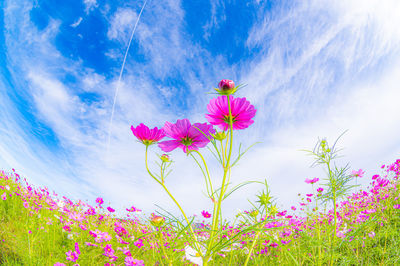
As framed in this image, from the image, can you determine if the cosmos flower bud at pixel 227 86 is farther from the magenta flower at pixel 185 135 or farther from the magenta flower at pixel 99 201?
the magenta flower at pixel 99 201

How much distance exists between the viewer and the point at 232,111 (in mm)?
1015

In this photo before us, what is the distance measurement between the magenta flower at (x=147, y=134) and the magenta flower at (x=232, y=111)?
261 mm

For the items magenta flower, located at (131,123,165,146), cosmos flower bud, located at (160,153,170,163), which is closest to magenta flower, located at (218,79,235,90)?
magenta flower, located at (131,123,165,146)

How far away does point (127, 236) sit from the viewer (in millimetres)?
3369

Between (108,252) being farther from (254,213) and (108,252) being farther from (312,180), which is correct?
(312,180)

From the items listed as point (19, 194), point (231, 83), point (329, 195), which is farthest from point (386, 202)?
point (19, 194)

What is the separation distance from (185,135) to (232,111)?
0.79ft

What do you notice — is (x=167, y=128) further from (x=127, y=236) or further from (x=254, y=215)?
(x=127, y=236)

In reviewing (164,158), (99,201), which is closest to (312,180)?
(164,158)

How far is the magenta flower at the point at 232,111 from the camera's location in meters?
0.99

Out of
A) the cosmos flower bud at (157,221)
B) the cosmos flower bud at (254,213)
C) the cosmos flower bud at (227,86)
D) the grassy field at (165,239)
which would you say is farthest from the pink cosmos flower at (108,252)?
the cosmos flower bud at (227,86)

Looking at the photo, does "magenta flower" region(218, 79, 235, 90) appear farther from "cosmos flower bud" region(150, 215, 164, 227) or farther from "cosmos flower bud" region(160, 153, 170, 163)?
"cosmos flower bud" region(150, 215, 164, 227)

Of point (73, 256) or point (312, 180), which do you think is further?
point (312, 180)

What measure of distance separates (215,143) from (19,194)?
3.88m
